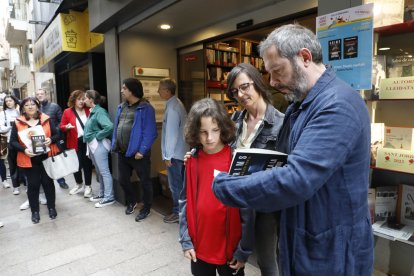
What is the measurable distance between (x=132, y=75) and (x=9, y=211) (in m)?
2.69

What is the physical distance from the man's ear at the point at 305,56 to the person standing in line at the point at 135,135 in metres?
2.78

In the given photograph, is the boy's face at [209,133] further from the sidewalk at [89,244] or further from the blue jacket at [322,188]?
the sidewalk at [89,244]

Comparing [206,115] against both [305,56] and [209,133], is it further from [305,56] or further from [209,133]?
[305,56]

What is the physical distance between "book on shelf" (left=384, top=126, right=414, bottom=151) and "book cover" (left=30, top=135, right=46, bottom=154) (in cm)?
363

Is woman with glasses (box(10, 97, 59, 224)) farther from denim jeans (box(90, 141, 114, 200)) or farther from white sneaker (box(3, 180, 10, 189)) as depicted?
white sneaker (box(3, 180, 10, 189))

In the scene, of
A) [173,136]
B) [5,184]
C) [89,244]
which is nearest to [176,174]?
[173,136]

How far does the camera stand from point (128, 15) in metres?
3.75

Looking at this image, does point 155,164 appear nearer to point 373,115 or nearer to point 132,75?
point 132,75

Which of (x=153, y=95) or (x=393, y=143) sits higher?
(x=153, y=95)

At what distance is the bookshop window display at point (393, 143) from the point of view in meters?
1.78

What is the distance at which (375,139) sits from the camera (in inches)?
73.0

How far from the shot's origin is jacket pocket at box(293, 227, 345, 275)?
967 millimetres

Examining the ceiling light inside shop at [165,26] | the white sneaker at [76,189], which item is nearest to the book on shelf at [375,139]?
the ceiling light inside shop at [165,26]

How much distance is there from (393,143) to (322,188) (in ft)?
3.95
